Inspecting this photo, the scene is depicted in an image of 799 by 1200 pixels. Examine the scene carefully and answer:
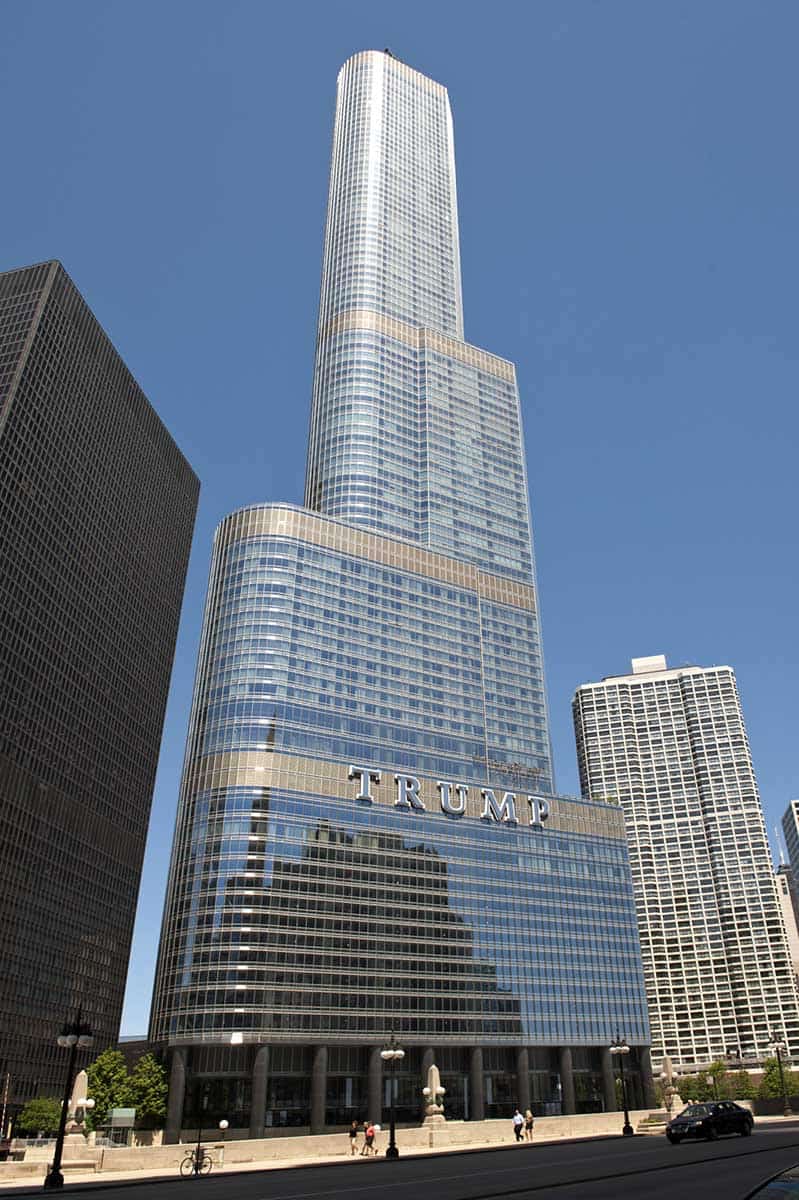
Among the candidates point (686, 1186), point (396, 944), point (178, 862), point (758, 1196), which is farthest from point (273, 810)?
point (758, 1196)

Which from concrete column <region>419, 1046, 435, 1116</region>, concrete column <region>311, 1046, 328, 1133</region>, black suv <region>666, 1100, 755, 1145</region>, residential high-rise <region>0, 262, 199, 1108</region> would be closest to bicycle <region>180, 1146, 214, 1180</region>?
black suv <region>666, 1100, 755, 1145</region>

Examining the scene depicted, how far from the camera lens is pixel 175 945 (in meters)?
111

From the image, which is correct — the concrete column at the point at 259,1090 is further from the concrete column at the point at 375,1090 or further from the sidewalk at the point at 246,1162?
the sidewalk at the point at 246,1162

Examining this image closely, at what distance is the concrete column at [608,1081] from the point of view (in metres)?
131

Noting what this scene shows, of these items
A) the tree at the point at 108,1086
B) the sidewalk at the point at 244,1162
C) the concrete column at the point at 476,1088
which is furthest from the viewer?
the concrete column at the point at 476,1088

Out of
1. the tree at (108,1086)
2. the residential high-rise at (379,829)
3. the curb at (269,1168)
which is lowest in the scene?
the curb at (269,1168)

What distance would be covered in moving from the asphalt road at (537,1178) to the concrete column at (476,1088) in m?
87.2

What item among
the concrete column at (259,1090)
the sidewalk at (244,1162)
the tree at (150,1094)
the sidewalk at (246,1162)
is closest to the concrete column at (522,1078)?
the concrete column at (259,1090)

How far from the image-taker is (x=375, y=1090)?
111 metres

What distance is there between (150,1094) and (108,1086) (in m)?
7.23

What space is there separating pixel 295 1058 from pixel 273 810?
30.4m

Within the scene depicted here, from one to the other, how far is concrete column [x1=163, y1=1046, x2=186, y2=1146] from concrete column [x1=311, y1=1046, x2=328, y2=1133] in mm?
15683

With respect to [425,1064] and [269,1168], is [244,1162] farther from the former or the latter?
[425,1064]

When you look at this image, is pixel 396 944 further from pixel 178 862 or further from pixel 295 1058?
pixel 178 862
